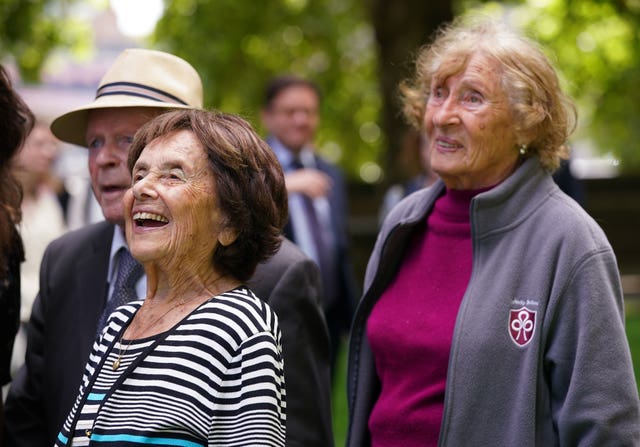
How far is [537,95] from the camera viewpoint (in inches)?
148

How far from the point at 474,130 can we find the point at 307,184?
2994 millimetres

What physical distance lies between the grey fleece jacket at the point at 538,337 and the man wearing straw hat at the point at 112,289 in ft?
1.52

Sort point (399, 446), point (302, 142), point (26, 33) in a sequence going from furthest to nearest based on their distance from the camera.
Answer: point (26, 33) → point (302, 142) → point (399, 446)

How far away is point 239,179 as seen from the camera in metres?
3.03

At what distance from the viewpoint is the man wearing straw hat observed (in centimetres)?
353

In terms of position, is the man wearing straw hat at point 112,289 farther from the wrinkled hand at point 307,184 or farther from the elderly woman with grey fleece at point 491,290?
the wrinkled hand at point 307,184

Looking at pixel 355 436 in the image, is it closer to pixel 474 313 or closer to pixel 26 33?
pixel 474 313

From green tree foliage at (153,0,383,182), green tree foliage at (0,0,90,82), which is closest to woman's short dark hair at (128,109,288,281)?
green tree foliage at (153,0,383,182)

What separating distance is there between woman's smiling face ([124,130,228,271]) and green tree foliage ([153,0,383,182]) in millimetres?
12149

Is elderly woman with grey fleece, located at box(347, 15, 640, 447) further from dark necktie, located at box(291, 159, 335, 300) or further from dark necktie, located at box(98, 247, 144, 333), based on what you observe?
dark necktie, located at box(291, 159, 335, 300)

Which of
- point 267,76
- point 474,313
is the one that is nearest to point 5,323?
point 474,313

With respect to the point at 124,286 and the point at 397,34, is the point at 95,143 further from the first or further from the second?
the point at 397,34

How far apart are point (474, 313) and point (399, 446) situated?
542mm

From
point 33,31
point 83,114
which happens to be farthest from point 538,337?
point 33,31
